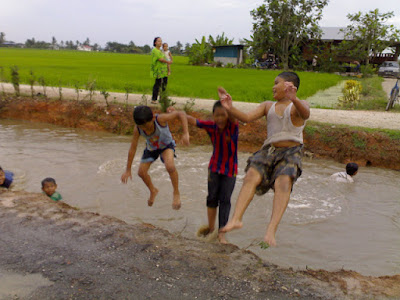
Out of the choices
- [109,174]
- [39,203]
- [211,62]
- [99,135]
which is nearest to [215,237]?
[39,203]

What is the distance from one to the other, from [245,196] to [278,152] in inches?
19.5

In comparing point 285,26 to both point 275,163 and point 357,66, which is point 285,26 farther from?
point 275,163

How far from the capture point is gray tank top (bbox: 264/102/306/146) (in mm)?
3006

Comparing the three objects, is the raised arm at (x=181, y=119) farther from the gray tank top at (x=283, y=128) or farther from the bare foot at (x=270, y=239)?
the bare foot at (x=270, y=239)

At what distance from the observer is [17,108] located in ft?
34.4

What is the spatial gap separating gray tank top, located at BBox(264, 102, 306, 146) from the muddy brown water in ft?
3.73

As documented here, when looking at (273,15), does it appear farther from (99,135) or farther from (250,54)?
(99,135)

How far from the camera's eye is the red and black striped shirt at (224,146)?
127 inches

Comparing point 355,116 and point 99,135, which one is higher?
point 355,116

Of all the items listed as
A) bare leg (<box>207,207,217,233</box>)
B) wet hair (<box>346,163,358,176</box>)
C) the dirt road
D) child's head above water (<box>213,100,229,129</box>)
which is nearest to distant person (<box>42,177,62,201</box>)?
bare leg (<box>207,207,217,233</box>)

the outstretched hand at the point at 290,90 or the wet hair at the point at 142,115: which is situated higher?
the outstretched hand at the point at 290,90

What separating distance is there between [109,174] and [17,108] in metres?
5.84

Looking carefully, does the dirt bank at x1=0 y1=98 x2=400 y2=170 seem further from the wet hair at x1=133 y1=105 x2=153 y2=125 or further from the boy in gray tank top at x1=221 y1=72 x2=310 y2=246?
the boy in gray tank top at x1=221 y1=72 x2=310 y2=246

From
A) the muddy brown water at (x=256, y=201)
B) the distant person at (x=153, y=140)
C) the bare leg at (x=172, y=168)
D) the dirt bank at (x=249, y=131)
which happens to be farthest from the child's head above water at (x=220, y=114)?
the dirt bank at (x=249, y=131)
